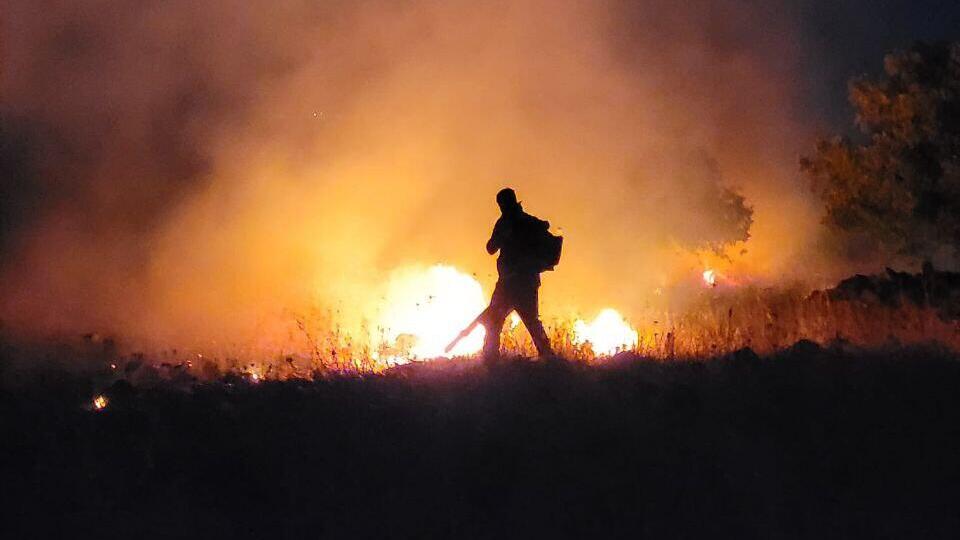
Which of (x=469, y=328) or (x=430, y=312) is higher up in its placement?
(x=430, y=312)

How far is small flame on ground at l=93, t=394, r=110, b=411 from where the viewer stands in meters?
6.98

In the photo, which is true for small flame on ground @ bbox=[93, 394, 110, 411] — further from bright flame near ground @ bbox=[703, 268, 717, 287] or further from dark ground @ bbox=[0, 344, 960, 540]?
bright flame near ground @ bbox=[703, 268, 717, 287]

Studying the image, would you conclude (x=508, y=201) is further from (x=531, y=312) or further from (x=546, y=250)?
(x=531, y=312)

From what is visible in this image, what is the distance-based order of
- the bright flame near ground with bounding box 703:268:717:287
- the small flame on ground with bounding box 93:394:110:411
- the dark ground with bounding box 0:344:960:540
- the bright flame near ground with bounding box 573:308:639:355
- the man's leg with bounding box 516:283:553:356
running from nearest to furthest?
1. the dark ground with bounding box 0:344:960:540
2. the small flame on ground with bounding box 93:394:110:411
3. the man's leg with bounding box 516:283:553:356
4. the bright flame near ground with bounding box 573:308:639:355
5. the bright flame near ground with bounding box 703:268:717:287

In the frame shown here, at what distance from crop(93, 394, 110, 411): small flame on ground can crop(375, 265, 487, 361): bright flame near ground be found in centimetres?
222

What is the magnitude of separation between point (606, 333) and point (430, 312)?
209 centimetres

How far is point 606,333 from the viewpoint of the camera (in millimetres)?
9805

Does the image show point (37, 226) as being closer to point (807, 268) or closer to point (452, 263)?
point (452, 263)

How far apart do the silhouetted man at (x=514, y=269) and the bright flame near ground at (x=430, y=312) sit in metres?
0.75

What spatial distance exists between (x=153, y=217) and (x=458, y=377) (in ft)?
35.7

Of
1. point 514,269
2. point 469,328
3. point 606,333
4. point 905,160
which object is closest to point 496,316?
point 469,328

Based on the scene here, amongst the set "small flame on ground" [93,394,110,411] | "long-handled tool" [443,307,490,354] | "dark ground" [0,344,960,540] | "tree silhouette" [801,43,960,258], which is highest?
"tree silhouette" [801,43,960,258]

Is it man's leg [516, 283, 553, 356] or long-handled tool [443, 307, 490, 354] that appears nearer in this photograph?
man's leg [516, 283, 553, 356]

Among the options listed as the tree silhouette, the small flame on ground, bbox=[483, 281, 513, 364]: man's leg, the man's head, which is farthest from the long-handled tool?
the tree silhouette
